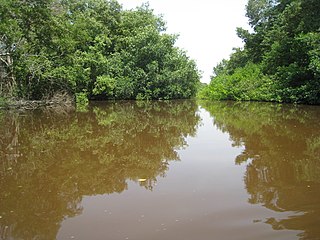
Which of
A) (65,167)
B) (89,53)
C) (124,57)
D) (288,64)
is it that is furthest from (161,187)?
(124,57)

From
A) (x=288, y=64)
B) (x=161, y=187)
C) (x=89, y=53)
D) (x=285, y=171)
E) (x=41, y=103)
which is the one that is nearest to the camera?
(x=161, y=187)

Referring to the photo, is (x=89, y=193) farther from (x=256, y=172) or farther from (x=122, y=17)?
(x=122, y=17)

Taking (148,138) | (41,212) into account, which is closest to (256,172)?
(41,212)

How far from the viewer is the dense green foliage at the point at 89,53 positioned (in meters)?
16.1

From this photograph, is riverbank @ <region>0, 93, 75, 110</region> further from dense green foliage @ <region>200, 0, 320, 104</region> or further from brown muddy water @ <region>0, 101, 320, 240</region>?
dense green foliage @ <region>200, 0, 320, 104</region>

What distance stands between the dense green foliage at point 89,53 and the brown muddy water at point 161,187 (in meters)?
10.2

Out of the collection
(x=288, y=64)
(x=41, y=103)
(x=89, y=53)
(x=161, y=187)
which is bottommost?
(x=161, y=187)

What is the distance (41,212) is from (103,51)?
1038 inches

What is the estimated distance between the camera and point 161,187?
4.18 meters

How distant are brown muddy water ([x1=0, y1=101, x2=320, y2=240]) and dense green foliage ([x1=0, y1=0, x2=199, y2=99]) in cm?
1016

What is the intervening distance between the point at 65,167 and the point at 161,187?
6.28 feet

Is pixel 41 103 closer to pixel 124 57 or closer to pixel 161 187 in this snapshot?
pixel 124 57

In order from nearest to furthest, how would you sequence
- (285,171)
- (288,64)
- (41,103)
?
(285,171) → (288,64) → (41,103)

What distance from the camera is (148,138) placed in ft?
26.4
